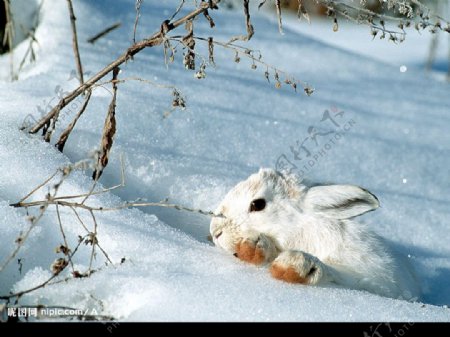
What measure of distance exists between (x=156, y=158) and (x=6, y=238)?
132cm

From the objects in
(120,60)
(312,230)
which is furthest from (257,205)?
(120,60)

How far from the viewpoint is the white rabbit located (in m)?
3.53

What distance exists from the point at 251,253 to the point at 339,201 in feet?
2.11

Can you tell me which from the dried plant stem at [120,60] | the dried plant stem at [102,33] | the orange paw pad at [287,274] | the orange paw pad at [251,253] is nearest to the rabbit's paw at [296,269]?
the orange paw pad at [287,274]

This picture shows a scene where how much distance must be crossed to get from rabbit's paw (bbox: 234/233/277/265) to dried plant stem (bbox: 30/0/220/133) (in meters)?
1.00

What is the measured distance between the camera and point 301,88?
219 inches

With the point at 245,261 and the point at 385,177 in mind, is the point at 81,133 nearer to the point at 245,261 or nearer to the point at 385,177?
the point at 245,261

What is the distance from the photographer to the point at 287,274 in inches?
121

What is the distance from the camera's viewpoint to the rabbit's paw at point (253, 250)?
3379mm

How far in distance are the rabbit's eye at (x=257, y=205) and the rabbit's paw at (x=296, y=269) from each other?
628mm

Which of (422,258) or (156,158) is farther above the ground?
(156,158)

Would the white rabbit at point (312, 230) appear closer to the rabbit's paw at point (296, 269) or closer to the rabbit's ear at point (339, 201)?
the rabbit's ear at point (339, 201)

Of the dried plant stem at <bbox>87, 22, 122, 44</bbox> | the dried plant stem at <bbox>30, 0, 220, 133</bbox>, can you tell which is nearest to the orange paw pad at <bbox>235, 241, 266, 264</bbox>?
the dried plant stem at <bbox>30, 0, 220, 133</bbox>
